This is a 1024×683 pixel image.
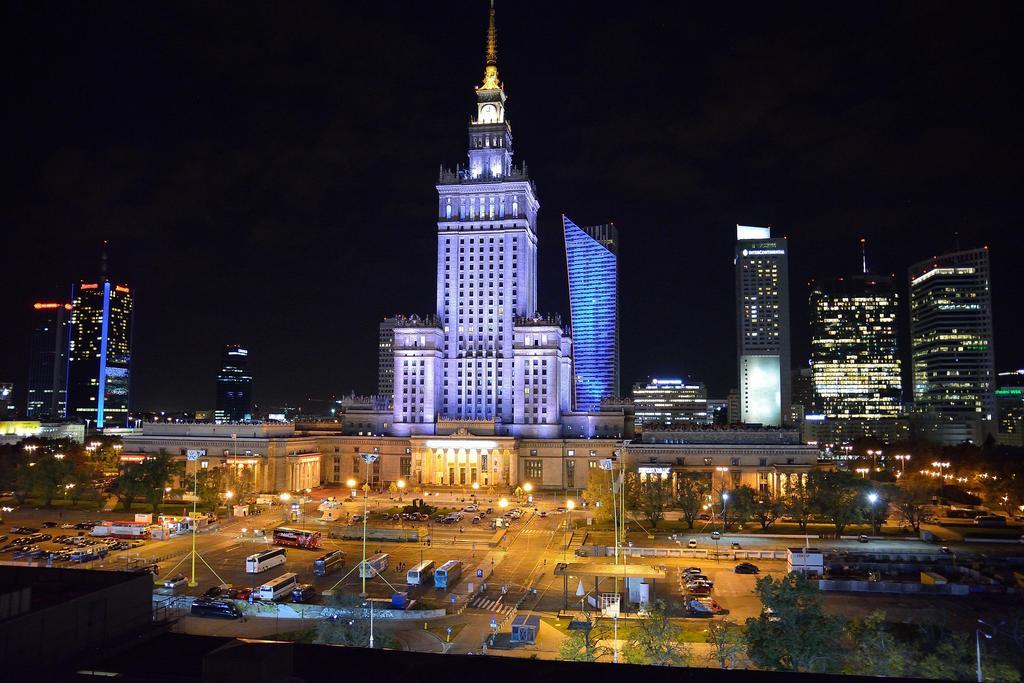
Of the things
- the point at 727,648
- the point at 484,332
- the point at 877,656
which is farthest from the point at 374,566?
the point at 484,332

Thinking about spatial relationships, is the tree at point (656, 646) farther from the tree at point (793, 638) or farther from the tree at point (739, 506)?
the tree at point (739, 506)

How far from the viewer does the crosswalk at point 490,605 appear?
53.2m

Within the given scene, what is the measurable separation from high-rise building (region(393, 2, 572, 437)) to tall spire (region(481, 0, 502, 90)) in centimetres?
1421

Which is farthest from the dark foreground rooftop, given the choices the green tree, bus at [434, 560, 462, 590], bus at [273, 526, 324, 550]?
the green tree

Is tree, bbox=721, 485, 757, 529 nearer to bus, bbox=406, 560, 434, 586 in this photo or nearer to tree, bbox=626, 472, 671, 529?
tree, bbox=626, 472, 671, 529

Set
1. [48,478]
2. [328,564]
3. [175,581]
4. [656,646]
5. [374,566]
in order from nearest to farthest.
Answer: [656,646] → [175,581] → [374,566] → [328,564] → [48,478]

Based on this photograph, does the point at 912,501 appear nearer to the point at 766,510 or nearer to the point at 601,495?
the point at 766,510

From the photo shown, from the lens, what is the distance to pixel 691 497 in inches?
3332

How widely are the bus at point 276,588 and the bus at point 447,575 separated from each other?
11.1 m

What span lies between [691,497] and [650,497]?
4.65 m

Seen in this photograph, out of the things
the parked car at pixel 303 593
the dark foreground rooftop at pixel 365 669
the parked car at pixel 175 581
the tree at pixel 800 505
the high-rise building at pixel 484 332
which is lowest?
the parked car at pixel 303 593

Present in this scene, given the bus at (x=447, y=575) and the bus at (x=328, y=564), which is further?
the bus at (x=328, y=564)

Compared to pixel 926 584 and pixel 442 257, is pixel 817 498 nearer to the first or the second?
pixel 926 584

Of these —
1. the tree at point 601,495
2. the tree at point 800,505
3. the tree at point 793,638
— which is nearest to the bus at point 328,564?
the tree at point 601,495
